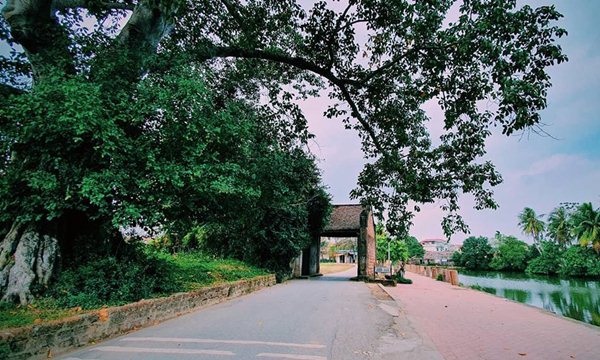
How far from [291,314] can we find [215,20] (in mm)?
8051

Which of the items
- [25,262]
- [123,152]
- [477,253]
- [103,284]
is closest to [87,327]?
[103,284]

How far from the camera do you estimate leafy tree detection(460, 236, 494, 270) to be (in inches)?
2426

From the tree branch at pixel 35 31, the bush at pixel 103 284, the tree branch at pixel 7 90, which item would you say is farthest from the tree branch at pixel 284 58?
the bush at pixel 103 284

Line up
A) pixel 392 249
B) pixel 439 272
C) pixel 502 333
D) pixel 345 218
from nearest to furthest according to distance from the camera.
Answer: pixel 502 333 < pixel 345 218 < pixel 439 272 < pixel 392 249

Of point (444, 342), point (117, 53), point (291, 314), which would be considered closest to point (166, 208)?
point (117, 53)

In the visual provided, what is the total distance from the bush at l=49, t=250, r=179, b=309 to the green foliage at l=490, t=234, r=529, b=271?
59.5m

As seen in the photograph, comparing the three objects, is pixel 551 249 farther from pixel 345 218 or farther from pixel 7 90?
pixel 7 90

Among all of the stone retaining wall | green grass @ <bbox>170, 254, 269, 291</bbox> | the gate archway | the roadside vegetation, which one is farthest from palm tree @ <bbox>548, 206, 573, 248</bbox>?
green grass @ <bbox>170, 254, 269, 291</bbox>

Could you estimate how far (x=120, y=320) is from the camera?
563cm

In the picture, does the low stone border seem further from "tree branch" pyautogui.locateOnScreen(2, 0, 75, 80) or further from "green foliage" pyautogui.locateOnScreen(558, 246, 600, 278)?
"green foliage" pyautogui.locateOnScreen(558, 246, 600, 278)

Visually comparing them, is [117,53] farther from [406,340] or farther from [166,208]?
[406,340]

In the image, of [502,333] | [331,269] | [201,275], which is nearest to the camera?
[502,333]

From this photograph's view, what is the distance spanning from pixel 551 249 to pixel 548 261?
2.04m

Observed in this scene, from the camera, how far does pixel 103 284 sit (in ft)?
19.5
